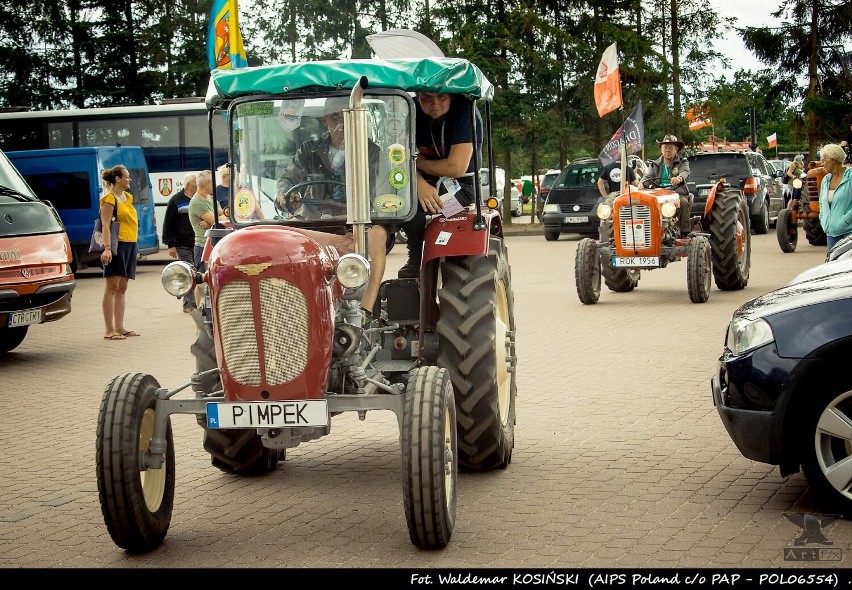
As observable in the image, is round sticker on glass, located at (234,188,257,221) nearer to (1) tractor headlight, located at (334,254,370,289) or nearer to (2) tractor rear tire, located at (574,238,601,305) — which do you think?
(1) tractor headlight, located at (334,254,370,289)

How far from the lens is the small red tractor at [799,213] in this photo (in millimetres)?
22203

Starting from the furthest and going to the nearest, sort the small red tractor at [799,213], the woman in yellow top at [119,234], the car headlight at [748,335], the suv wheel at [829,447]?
the small red tractor at [799,213]
the woman in yellow top at [119,234]
the car headlight at [748,335]
the suv wheel at [829,447]

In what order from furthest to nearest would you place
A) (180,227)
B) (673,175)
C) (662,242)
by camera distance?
(673,175) → (662,242) → (180,227)

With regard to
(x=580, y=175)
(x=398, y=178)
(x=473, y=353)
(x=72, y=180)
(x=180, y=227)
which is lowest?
(x=473, y=353)

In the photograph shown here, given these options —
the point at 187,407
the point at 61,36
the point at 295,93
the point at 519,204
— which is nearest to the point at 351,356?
the point at 187,407

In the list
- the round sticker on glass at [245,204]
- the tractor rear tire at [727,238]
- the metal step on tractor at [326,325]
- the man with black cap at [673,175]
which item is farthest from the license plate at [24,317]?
the tractor rear tire at [727,238]

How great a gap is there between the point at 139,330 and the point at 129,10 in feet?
103

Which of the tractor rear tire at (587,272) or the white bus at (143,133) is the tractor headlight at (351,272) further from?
the white bus at (143,133)

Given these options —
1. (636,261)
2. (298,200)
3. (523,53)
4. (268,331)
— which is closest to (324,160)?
(298,200)

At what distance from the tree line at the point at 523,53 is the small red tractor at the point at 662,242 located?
853 inches

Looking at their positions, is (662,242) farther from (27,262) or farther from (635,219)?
(27,262)

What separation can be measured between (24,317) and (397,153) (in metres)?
7.49

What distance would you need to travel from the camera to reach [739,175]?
30.4m
